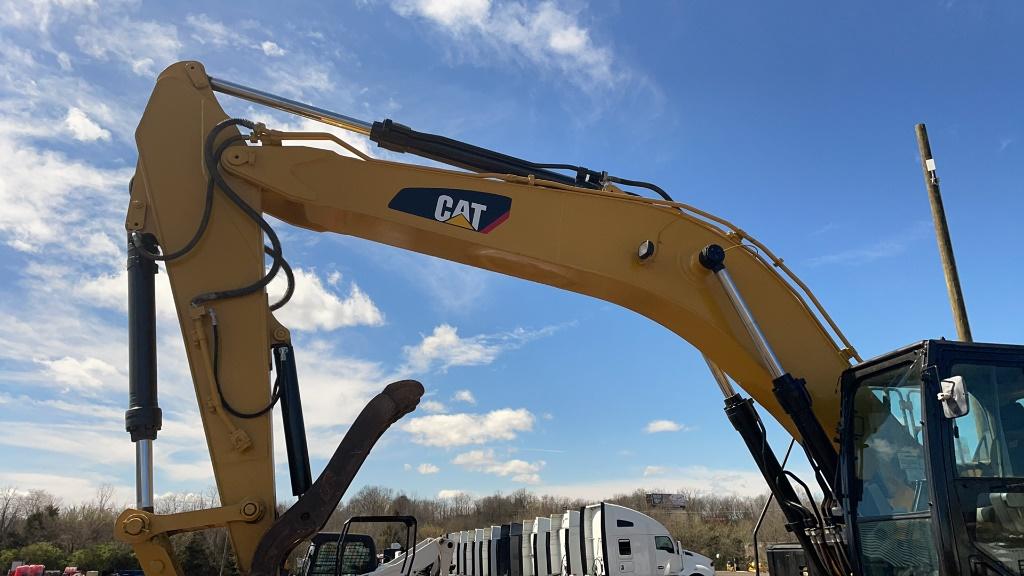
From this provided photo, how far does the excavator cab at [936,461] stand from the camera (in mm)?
4254

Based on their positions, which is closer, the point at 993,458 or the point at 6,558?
the point at 993,458

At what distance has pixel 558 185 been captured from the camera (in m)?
5.82

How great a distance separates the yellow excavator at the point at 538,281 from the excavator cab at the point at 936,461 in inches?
0.5

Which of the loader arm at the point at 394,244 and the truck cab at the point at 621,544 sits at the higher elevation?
the loader arm at the point at 394,244

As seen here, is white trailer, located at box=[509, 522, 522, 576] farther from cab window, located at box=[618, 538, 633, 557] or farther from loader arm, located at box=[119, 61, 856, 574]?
loader arm, located at box=[119, 61, 856, 574]

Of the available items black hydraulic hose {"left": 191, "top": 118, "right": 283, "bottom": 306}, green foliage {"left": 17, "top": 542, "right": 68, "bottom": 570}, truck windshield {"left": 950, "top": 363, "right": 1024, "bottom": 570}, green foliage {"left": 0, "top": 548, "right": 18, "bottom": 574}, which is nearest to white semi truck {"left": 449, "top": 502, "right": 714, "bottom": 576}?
truck windshield {"left": 950, "top": 363, "right": 1024, "bottom": 570}

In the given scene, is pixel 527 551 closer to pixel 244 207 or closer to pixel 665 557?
pixel 665 557

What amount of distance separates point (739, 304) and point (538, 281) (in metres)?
1.52

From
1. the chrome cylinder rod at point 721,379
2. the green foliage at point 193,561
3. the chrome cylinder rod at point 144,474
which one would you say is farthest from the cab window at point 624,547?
the chrome cylinder rod at point 144,474

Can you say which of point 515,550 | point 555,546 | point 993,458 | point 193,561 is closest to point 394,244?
point 993,458

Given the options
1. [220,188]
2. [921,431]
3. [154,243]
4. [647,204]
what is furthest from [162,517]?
[921,431]

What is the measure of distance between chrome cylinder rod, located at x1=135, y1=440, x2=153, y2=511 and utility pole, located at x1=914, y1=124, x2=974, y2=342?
10.3m

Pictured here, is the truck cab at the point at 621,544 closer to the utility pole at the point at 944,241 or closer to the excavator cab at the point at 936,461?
the utility pole at the point at 944,241

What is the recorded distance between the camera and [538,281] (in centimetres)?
595
